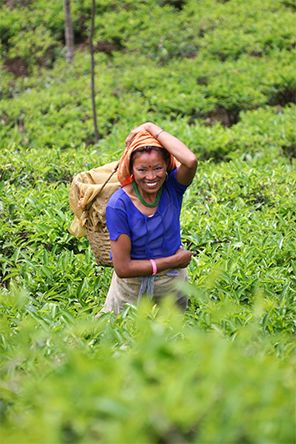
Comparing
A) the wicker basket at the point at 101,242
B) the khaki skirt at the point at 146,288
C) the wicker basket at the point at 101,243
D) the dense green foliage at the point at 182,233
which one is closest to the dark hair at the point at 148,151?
Answer: the wicker basket at the point at 101,242

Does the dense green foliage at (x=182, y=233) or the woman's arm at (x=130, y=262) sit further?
the woman's arm at (x=130, y=262)

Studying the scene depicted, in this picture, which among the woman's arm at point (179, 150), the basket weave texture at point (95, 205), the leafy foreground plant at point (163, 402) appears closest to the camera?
the leafy foreground plant at point (163, 402)

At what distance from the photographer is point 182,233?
3.69 m

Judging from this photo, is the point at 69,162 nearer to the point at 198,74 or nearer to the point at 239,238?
the point at 239,238

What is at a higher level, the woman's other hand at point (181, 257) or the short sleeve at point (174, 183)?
the short sleeve at point (174, 183)

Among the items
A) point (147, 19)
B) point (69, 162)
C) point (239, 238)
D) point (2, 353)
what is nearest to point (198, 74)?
point (147, 19)

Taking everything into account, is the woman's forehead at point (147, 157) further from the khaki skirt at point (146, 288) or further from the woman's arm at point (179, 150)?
the khaki skirt at point (146, 288)

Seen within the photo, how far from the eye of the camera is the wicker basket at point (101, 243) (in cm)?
261

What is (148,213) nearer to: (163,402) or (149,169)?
(149,169)

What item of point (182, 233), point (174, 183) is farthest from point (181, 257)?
Answer: point (182, 233)

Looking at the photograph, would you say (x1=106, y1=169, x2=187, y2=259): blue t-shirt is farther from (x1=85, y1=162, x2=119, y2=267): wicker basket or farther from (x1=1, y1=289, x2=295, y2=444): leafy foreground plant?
(x1=1, y1=289, x2=295, y2=444): leafy foreground plant

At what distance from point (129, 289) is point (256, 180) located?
225 cm

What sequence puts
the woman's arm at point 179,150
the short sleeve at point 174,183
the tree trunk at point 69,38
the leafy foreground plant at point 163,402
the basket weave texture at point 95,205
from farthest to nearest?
the tree trunk at point 69,38, the basket weave texture at point 95,205, the short sleeve at point 174,183, the woman's arm at point 179,150, the leafy foreground plant at point 163,402

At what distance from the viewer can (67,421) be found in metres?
1.23
